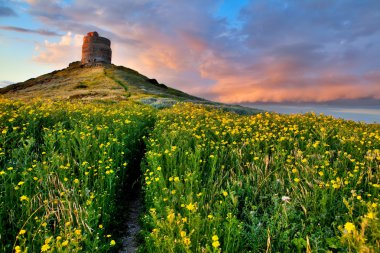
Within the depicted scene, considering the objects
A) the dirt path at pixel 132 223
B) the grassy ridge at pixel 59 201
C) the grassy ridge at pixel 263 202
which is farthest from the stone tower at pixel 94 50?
the grassy ridge at pixel 263 202

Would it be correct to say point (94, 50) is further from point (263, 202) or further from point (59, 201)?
point (263, 202)

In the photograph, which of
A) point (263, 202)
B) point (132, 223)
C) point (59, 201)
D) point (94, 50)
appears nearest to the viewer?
point (59, 201)

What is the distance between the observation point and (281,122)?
39.2 feet

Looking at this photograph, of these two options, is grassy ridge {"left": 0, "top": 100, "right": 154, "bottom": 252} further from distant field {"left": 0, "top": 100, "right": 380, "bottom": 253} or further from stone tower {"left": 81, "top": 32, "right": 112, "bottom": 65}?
stone tower {"left": 81, "top": 32, "right": 112, "bottom": 65}

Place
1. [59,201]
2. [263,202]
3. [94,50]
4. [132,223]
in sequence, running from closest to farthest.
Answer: [59,201], [263,202], [132,223], [94,50]

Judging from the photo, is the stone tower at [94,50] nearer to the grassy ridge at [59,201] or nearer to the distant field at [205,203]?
the grassy ridge at [59,201]

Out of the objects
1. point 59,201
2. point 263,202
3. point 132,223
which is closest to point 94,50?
point 132,223

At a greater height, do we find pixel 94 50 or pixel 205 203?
pixel 94 50

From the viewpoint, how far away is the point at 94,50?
97938 millimetres

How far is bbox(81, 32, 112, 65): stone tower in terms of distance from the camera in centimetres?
9775

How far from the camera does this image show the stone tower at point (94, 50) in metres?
97.8

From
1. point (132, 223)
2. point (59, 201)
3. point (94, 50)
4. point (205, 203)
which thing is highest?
point (94, 50)

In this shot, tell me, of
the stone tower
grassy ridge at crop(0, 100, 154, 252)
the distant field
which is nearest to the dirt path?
the distant field

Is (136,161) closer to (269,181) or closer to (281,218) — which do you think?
(269,181)
